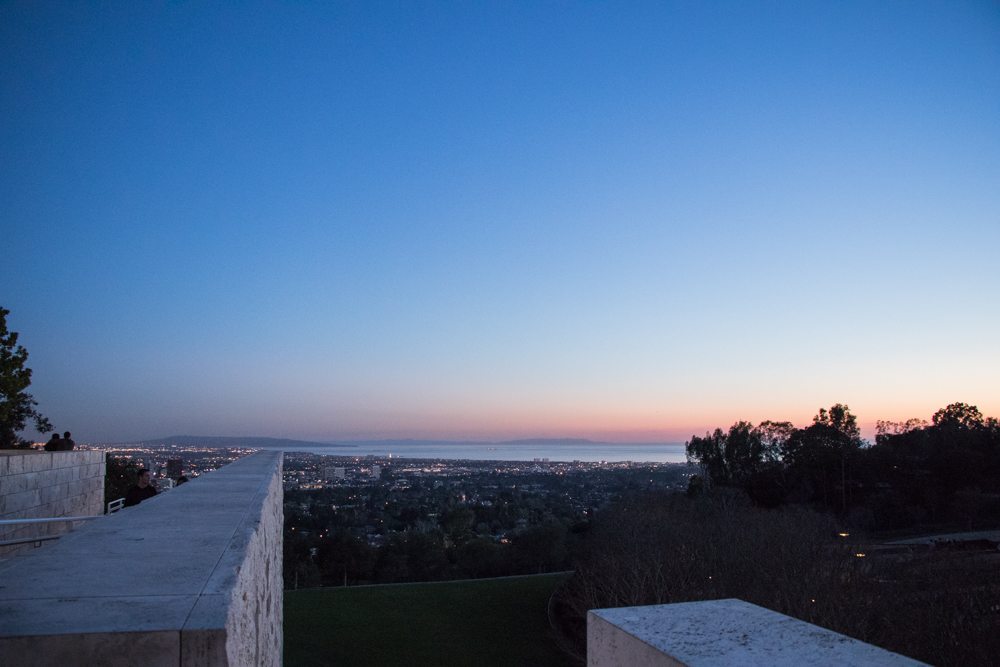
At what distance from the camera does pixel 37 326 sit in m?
22.9

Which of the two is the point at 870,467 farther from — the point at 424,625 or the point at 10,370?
the point at 10,370

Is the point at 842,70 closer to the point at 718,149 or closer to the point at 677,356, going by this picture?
the point at 718,149

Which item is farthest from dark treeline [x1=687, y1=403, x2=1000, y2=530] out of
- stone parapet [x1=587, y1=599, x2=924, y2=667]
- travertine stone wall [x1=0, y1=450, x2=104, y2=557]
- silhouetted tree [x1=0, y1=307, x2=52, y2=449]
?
stone parapet [x1=587, y1=599, x2=924, y2=667]

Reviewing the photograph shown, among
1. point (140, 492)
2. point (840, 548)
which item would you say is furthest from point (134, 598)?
point (840, 548)

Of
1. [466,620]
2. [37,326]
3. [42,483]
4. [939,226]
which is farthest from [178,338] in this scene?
[939,226]

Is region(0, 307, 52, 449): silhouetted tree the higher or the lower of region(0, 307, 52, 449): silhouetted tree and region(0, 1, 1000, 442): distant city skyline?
the lower

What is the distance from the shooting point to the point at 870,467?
48688 millimetres

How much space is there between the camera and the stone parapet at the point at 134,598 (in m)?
1.41

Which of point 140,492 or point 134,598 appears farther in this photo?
point 140,492

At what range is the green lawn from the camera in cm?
2242

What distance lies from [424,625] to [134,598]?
2691cm

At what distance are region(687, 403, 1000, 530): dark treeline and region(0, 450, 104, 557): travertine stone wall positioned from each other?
40688 millimetres

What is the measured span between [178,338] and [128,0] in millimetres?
20208

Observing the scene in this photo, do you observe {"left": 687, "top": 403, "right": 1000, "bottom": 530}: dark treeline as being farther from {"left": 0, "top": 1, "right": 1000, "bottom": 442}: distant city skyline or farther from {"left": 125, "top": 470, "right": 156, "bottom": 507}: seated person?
{"left": 125, "top": 470, "right": 156, "bottom": 507}: seated person
